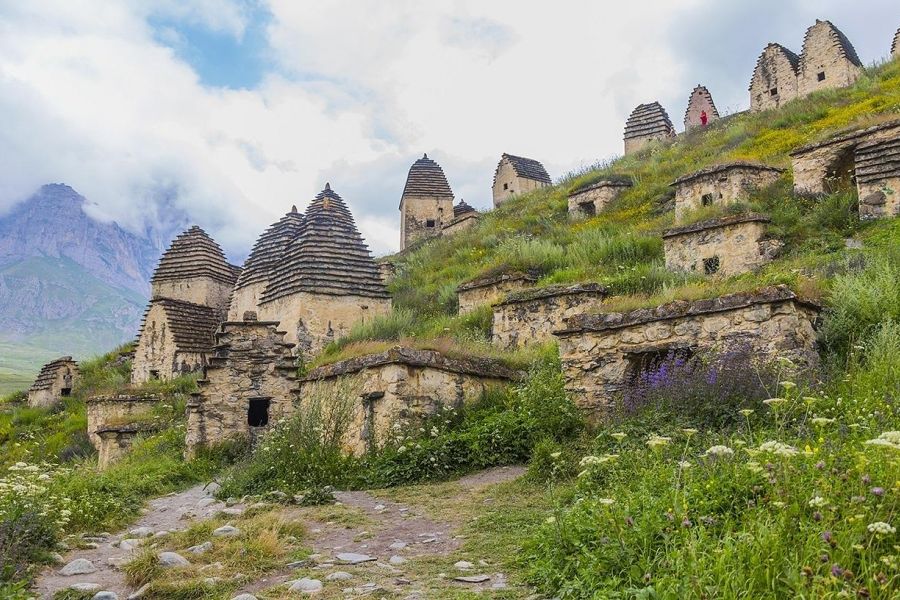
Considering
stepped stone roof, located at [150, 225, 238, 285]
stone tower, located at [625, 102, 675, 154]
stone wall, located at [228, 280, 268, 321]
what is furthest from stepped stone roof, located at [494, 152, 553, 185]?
stone wall, located at [228, 280, 268, 321]

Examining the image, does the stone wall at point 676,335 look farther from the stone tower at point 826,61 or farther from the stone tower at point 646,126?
the stone tower at point 646,126

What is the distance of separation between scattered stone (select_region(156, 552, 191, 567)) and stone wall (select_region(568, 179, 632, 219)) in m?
26.2

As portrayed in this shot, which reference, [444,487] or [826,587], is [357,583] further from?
[444,487]

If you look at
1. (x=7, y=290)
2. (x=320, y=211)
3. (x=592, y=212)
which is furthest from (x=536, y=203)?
(x=7, y=290)

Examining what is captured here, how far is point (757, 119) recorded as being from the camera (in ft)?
111

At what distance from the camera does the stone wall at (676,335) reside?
28.5 ft

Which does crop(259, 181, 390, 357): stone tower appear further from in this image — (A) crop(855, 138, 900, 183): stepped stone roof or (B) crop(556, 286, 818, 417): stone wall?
(A) crop(855, 138, 900, 183): stepped stone roof

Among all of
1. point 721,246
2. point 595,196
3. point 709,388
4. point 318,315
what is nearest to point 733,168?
point 721,246

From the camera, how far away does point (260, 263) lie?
2584 cm

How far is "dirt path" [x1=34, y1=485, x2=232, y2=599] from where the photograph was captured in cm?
580

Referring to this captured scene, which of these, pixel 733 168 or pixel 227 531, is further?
pixel 733 168

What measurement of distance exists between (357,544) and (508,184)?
145 ft

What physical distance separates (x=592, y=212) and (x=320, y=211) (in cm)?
1360

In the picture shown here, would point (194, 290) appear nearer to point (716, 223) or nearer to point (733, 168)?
point (733, 168)
